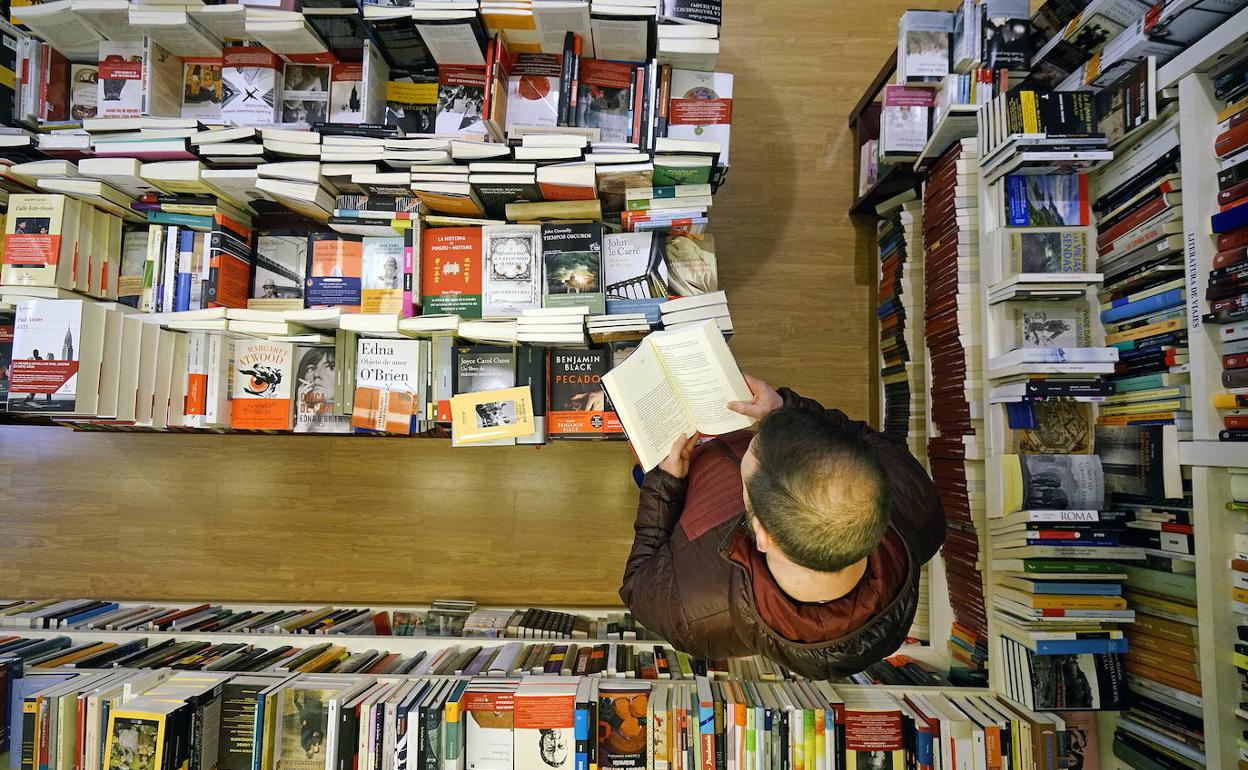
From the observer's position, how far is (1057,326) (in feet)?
6.48

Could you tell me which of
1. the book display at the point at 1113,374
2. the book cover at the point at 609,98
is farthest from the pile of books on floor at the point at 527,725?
the book cover at the point at 609,98

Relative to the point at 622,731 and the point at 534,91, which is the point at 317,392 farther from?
the point at 622,731

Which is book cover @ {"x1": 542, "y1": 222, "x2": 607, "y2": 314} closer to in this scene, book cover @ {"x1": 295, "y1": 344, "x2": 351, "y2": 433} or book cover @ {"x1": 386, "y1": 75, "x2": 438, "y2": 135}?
book cover @ {"x1": 386, "y1": 75, "x2": 438, "y2": 135}

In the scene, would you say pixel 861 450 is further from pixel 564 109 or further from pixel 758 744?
pixel 564 109

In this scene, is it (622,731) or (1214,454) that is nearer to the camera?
(1214,454)

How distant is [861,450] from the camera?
1.03 m

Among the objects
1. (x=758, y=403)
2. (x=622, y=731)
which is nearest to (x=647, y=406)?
(x=758, y=403)

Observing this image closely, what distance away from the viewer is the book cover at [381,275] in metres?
2.18

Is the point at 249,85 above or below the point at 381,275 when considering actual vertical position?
above

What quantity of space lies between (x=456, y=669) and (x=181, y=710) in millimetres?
769

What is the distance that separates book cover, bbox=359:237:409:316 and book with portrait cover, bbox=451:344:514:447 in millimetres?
288

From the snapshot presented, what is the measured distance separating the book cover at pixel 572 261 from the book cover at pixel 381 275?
1.75 ft

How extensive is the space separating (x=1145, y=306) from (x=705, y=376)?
134 centimetres

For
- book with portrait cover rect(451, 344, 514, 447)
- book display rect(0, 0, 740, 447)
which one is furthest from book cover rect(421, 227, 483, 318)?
book with portrait cover rect(451, 344, 514, 447)
